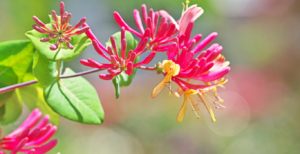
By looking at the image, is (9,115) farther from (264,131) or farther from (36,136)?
(264,131)

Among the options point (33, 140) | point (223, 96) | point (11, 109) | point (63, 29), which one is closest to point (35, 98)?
point (11, 109)

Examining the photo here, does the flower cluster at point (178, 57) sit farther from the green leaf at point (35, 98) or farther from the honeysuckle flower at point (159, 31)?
the green leaf at point (35, 98)

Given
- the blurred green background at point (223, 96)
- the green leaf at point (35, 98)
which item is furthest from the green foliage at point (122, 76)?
the blurred green background at point (223, 96)

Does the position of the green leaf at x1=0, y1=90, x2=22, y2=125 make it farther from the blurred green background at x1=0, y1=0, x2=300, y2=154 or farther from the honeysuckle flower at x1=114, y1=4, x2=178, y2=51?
the blurred green background at x1=0, y1=0, x2=300, y2=154

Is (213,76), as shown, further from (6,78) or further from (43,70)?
(6,78)

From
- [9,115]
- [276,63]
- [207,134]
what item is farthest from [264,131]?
[9,115]

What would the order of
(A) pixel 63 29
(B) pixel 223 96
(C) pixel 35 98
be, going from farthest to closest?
(B) pixel 223 96, (C) pixel 35 98, (A) pixel 63 29
